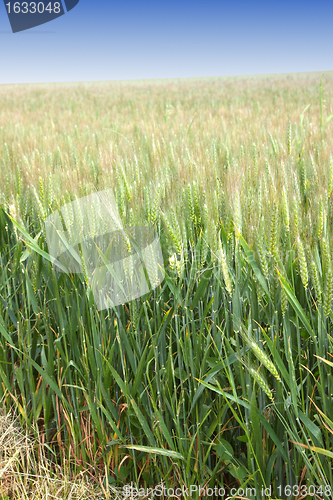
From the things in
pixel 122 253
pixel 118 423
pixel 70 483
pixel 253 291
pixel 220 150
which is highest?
pixel 220 150

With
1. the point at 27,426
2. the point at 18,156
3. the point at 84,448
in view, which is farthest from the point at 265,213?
the point at 18,156

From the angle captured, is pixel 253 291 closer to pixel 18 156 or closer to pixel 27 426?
pixel 27 426

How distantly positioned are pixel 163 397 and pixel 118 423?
0.13 metres

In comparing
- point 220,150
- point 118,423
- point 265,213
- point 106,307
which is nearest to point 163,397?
point 118,423

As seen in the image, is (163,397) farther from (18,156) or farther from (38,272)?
(18,156)

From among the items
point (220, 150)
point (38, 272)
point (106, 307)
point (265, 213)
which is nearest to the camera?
point (265, 213)

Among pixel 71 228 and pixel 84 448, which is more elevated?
pixel 71 228

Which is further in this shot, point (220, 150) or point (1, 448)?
point (220, 150)

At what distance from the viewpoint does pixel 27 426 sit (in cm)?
99

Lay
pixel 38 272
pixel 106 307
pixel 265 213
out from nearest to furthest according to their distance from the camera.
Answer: pixel 265 213 < pixel 106 307 < pixel 38 272

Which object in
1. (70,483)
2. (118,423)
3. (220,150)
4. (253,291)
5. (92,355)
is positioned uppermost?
(220,150)

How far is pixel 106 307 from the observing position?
90 cm

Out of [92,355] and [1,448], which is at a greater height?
[92,355]

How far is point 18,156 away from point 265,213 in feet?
5.87
